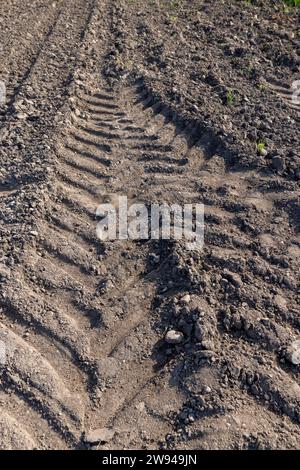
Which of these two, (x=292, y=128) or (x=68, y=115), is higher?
(x=292, y=128)

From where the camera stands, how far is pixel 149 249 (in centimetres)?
462

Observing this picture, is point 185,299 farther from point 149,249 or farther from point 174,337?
point 149,249

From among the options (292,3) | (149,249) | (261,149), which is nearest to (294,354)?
(149,249)

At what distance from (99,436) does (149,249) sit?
1683 millimetres

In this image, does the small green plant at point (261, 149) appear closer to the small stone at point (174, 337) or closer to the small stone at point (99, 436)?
the small stone at point (174, 337)

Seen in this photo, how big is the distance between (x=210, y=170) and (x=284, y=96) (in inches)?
72.3

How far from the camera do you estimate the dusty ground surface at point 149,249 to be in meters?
3.63

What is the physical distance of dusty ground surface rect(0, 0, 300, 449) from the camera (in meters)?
3.63

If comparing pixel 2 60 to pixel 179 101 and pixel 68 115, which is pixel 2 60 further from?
pixel 179 101

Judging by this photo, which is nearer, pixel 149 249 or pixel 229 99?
pixel 149 249

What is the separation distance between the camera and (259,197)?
5.04 meters
